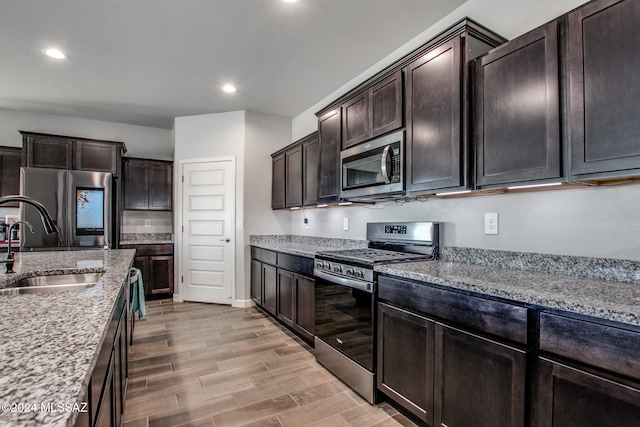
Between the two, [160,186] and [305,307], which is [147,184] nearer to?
[160,186]

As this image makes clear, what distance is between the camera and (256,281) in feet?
13.8

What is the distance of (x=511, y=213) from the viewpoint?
1938 millimetres

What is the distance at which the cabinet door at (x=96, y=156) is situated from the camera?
434 cm

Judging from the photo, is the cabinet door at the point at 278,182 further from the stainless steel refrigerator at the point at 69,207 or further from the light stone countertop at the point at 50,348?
the light stone countertop at the point at 50,348

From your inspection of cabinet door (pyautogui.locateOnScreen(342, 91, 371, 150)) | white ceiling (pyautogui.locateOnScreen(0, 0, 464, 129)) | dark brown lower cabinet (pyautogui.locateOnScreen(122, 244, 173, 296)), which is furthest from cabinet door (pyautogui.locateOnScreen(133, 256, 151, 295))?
cabinet door (pyautogui.locateOnScreen(342, 91, 371, 150))

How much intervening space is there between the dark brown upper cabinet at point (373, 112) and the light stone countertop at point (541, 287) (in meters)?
1.08

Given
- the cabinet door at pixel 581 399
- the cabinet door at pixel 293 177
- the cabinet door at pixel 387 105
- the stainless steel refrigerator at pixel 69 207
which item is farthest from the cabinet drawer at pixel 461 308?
the stainless steel refrigerator at pixel 69 207

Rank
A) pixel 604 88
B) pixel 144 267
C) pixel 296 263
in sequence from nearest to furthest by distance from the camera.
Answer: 1. pixel 604 88
2. pixel 296 263
3. pixel 144 267

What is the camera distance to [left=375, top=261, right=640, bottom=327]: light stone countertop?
1.07 meters

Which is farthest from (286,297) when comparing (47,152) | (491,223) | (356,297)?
(47,152)

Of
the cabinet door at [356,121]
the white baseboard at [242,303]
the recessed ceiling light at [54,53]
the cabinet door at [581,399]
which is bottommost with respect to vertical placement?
the white baseboard at [242,303]

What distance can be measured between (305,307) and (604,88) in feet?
8.30

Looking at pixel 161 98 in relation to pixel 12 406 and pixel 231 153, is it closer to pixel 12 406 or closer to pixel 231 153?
pixel 231 153

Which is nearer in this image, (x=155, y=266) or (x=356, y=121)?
(x=356, y=121)
